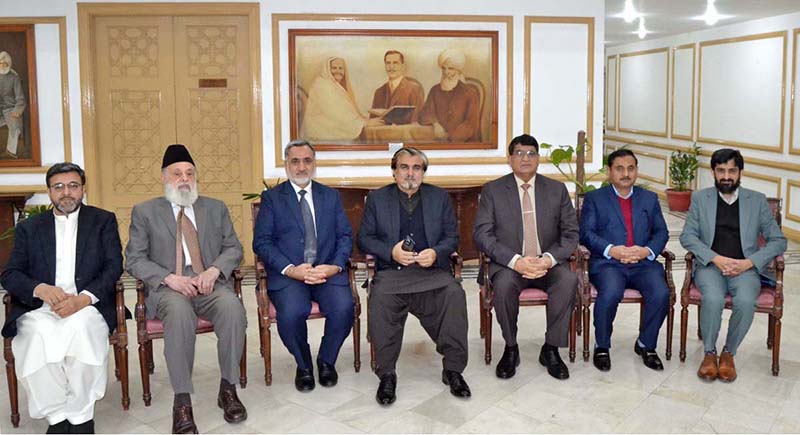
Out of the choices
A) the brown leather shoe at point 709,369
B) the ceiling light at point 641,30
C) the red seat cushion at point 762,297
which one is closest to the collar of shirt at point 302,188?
the red seat cushion at point 762,297

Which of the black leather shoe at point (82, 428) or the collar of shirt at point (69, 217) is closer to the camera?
the black leather shoe at point (82, 428)

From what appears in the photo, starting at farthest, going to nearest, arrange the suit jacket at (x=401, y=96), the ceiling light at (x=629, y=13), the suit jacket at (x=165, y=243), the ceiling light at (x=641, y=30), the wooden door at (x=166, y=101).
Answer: the ceiling light at (x=641, y=30), the ceiling light at (x=629, y=13), the suit jacket at (x=401, y=96), the wooden door at (x=166, y=101), the suit jacket at (x=165, y=243)

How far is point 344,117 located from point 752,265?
3805 mm

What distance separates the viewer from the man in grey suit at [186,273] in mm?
3672

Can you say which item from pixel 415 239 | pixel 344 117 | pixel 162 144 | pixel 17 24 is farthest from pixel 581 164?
pixel 17 24

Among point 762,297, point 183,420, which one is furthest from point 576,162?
point 183,420

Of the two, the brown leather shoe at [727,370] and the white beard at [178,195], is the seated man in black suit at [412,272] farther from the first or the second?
the brown leather shoe at [727,370]

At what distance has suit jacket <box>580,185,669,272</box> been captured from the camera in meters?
4.54

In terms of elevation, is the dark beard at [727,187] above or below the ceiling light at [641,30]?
below

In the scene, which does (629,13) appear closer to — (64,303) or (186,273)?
(186,273)

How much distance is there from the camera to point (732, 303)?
4258 millimetres

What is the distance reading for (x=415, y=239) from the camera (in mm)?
4379

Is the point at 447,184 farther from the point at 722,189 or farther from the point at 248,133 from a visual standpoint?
the point at 722,189

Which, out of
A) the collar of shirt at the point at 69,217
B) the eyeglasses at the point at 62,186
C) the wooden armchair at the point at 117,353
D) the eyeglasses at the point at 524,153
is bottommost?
the wooden armchair at the point at 117,353
